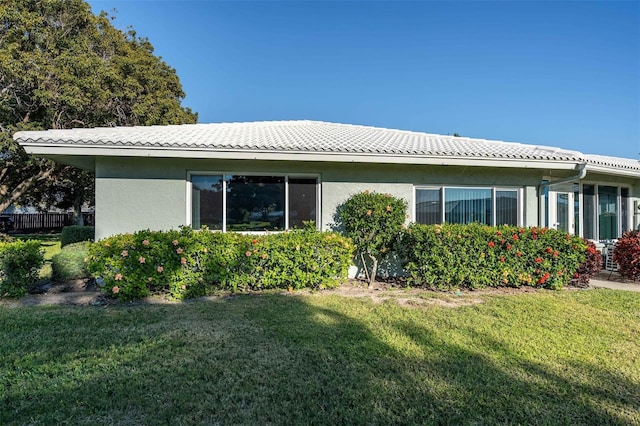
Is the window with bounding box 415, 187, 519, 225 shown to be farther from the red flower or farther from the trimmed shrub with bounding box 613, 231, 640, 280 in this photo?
the trimmed shrub with bounding box 613, 231, 640, 280

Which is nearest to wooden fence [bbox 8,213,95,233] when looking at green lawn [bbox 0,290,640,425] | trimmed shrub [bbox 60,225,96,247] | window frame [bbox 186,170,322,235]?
trimmed shrub [bbox 60,225,96,247]

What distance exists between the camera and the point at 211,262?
6254mm

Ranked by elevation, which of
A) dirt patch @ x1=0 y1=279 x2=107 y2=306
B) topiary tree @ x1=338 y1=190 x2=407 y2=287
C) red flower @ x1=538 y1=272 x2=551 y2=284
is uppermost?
topiary tree @ x1=338 y1=190 x2=407 y2=287

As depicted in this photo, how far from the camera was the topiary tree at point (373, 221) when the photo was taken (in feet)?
23.9

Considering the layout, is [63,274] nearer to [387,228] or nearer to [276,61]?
[387,228]

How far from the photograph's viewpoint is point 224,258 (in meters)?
6.30

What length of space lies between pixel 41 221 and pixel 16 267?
103 feet

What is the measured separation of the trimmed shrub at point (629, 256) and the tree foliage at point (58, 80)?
1914 centimetres

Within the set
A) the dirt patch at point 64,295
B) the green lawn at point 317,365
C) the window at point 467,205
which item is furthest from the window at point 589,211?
the dirt patch at point 64,295

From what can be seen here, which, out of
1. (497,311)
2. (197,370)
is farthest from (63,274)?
(497,311)

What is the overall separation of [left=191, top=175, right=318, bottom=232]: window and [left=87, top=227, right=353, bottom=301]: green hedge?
115 centimetres

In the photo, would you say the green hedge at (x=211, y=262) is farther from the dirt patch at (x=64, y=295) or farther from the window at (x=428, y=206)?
the window at (x=428, y=206)

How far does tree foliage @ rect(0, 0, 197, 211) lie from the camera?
12898 millimetres

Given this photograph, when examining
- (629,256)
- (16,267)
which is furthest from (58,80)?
(629,256)
